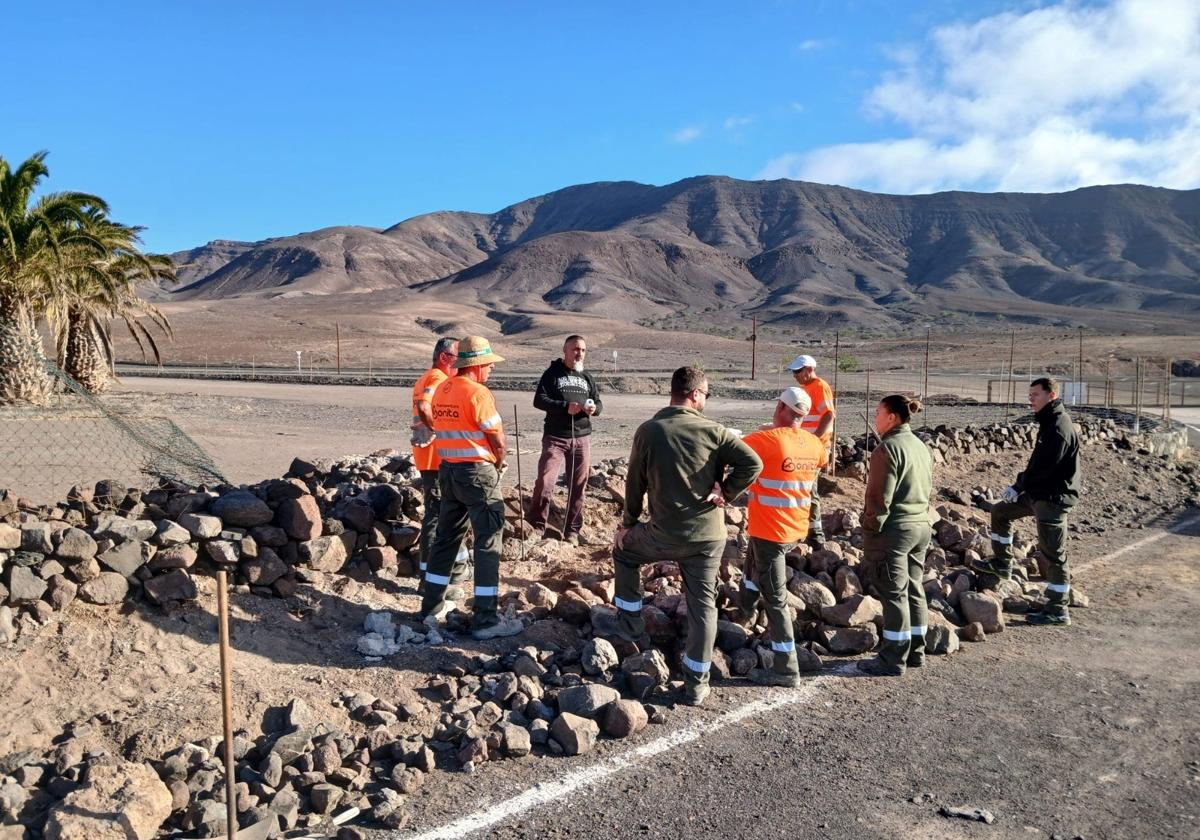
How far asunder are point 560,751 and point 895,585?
252 centimetres

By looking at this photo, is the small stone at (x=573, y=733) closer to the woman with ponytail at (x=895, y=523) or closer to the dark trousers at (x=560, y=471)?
the woman with ponytail at (x=895, y=523)

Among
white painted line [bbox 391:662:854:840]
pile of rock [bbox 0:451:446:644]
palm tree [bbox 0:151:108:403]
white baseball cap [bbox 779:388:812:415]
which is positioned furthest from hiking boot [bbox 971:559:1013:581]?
palm tree [bbox 0:151:108:403]

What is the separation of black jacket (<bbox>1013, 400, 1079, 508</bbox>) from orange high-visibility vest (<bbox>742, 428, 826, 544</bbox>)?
2.49 m

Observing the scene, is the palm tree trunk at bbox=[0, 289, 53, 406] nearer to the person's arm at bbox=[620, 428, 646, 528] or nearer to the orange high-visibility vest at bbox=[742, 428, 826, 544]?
the person's arm at bbox=[620, 428, 646, 528]

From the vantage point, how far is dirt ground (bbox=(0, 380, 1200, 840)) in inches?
165

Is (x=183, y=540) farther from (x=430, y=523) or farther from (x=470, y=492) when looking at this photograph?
(x=470, y=492)

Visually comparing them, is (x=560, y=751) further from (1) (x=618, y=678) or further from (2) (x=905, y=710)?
(2) (x=905, y=710)

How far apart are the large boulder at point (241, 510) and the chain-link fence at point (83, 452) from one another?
6.38 feet

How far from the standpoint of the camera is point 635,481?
5.43 meters

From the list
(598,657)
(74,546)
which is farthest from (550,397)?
(74,546)

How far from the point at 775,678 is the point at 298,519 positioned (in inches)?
132

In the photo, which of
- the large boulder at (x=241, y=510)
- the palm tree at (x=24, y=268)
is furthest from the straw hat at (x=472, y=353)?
the palm tree at (x=24, y=268)

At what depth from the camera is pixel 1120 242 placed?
16562cm

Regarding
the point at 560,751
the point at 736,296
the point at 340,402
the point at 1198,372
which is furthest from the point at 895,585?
the point at 736,296
